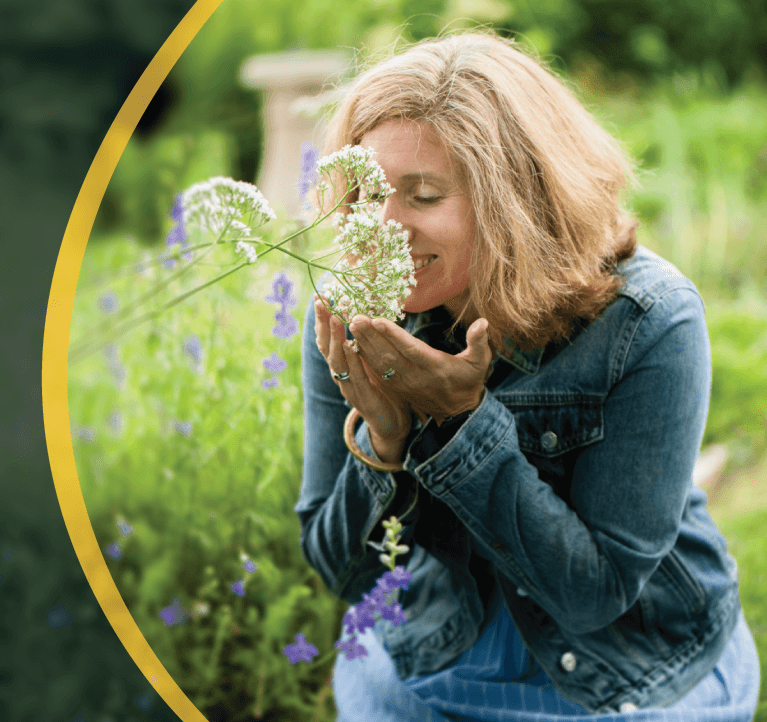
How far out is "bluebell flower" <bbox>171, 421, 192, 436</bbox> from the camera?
1562 mm

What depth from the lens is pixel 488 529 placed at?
1200 mm

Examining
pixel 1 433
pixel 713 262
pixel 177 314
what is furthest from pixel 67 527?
pixel 713 262

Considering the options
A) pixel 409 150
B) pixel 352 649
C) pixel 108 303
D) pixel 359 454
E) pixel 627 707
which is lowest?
pixel 627 707

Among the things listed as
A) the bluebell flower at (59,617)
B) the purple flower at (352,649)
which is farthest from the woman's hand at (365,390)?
the bluebell flower at (59,617)

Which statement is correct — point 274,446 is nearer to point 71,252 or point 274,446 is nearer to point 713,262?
point 71,252

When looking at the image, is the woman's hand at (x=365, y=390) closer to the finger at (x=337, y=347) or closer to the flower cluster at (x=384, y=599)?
the finger at (x=337, y=347)

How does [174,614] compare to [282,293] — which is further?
[174,614]

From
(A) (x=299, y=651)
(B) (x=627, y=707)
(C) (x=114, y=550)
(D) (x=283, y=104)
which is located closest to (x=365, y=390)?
(A) (x=299, y=651)

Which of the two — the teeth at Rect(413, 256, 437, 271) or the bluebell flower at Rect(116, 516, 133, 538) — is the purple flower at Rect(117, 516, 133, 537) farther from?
the teeth at Rect(413, 256, 437, 271)

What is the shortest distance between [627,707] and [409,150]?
1.05 meters

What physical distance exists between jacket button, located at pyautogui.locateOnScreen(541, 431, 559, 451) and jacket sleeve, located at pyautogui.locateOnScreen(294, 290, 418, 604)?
0.25 metres

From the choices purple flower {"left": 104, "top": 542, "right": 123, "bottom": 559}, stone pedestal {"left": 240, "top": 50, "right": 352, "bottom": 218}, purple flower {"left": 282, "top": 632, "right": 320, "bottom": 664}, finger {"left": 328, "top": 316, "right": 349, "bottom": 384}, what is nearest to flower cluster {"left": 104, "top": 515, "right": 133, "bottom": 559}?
purple flower {"left": 104, "top": 542, "right": 123, "bottom": 559}

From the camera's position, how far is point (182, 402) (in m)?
1.59

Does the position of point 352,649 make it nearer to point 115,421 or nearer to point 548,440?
point 548,440
